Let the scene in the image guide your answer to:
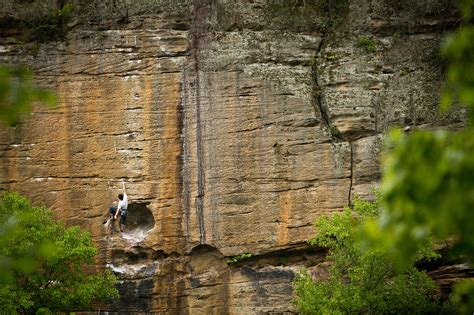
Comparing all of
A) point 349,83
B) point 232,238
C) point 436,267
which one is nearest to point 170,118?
point 232,238

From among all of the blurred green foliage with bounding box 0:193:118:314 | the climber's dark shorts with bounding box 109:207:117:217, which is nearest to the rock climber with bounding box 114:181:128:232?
the climber's dark shorts with bounding box 109:207:117:217

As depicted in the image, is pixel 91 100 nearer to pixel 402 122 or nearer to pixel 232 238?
pixel 232 238

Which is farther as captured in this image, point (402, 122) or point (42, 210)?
point (402, 122)

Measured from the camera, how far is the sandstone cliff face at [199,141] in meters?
17.3

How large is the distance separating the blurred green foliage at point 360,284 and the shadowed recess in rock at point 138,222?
3963 mm

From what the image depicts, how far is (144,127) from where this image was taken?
17297mm

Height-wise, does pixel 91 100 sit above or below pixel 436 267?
Answer: above

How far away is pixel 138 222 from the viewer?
698 inches

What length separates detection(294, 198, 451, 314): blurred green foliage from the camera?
14.7m

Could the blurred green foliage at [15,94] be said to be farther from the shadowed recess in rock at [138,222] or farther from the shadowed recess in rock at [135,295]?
the shadowed recess in rock at [135,295]

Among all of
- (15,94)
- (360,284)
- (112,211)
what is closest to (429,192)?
(15,94)

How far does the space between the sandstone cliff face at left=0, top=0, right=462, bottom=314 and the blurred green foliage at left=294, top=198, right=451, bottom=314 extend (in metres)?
1.83

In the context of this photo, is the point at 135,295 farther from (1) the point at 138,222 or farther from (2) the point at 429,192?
(2) the point at 429,192

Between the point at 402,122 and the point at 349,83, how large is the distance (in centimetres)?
156
